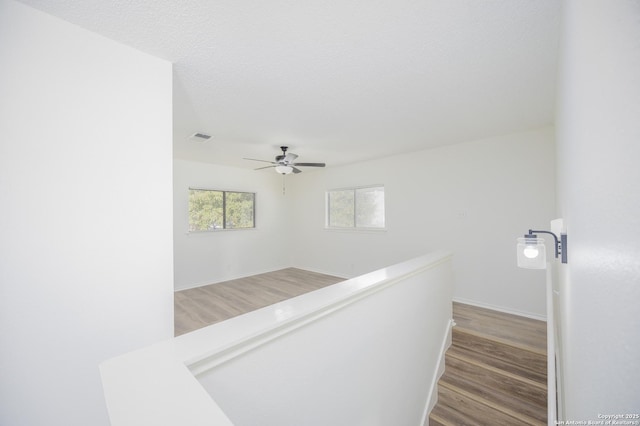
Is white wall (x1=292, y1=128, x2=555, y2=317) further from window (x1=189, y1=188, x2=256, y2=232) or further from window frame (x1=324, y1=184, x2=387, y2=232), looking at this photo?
window (x1=189, y1=188, x2=256, y2=232)

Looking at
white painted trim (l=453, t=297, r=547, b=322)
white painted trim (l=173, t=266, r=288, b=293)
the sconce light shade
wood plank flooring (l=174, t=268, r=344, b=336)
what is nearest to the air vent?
wood plank flooring (l=174, t=268, r=344, b=336)

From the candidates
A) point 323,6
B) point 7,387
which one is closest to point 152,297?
point 7,387

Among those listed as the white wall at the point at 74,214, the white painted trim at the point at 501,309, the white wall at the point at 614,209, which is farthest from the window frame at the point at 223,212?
the white wall at the point at 614,209

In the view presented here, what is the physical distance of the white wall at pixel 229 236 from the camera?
4645mm

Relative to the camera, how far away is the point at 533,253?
4.87 ft

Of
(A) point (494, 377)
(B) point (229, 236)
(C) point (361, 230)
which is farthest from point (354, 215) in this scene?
(A) point (494, 377)

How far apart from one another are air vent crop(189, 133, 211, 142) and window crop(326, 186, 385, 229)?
113 inches

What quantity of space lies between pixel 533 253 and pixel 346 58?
1.69 m

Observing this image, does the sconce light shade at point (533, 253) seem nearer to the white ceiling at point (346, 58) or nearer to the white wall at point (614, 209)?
the white wall at point (614, 209)

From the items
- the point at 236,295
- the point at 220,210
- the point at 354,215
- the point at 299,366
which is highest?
the point at 220,210

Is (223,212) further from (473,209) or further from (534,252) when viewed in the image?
(534,252)

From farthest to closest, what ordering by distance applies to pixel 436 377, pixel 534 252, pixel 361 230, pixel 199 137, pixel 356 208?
pixel 356 208, pixel 361 230, pixel 199 137, pixel 436 377, pixel 534 252

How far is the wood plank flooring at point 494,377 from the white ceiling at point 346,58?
236 cm

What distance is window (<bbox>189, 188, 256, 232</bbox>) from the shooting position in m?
4.91
